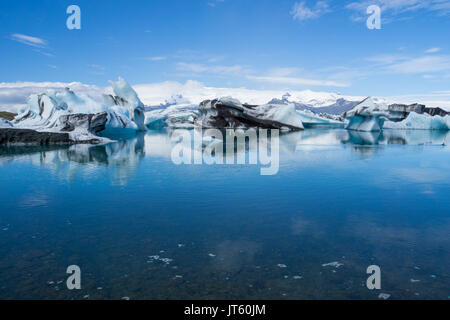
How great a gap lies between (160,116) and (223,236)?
46902mm

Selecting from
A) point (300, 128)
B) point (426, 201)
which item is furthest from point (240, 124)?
point (426, 201)

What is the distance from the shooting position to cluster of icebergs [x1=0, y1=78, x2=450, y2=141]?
20.5 meters

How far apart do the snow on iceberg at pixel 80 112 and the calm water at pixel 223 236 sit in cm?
1210

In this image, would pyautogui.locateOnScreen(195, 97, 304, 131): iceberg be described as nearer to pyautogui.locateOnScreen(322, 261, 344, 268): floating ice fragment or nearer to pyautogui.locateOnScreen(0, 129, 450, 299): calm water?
pyautogui.locateOnScreen(0, 129, 450, 299): calm water

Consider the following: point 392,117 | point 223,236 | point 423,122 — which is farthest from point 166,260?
point 392,117

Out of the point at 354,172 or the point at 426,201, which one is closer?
the point at 426,201

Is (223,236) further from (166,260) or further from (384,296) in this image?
(384,296)

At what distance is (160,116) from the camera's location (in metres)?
49.5

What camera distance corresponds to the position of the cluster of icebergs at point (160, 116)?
20531mm

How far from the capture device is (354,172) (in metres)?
8.99

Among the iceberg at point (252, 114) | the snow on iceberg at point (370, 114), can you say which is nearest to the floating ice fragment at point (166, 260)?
the iceberg at point (252, 114)

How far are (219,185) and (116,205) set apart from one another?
2323mm
